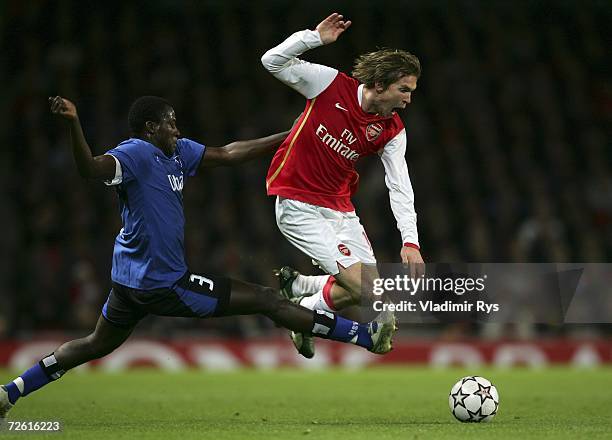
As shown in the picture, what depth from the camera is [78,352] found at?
261 inches

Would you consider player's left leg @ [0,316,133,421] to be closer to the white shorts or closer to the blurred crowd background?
the white shorts

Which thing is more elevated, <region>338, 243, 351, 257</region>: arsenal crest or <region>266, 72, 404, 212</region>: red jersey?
<region>266, 72, 404, 212</region>: red jersey

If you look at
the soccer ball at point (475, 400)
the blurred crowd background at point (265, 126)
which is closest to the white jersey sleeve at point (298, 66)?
the soccer ball at point (475, 400)

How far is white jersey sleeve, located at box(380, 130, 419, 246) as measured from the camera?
6.95 m

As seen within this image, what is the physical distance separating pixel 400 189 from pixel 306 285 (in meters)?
1.12

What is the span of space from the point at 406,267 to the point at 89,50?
1170cm

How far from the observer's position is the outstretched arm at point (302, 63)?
264 inches

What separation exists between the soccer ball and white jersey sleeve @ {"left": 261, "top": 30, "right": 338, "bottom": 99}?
2289mm

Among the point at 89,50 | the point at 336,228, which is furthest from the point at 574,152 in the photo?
the point at 336,228

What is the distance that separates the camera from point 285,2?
19000mm

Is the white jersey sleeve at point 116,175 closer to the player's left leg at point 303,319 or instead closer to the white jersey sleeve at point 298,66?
the player's left leg at point 303,319

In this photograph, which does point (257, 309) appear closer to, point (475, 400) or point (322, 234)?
point (322, 234)

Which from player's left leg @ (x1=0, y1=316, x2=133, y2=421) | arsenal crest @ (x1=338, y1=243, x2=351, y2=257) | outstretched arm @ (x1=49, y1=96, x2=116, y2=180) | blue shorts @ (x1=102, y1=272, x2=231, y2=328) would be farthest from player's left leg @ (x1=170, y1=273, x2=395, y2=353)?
outstretched arm @ (x1=49, y1=96, x2=116, y2=180)

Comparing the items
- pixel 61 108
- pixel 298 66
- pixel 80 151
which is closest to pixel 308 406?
pixel 298 66
